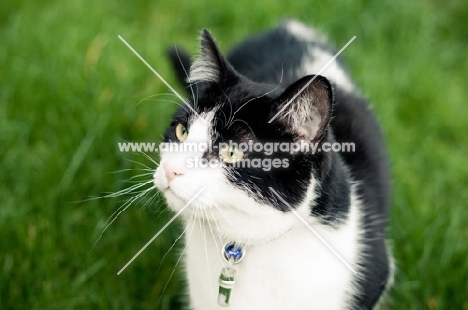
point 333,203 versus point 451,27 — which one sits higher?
point 451,27

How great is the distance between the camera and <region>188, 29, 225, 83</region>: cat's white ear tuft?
1.29 meters

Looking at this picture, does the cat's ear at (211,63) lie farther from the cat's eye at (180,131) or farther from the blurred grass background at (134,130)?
the blurred grass background at (134,130)

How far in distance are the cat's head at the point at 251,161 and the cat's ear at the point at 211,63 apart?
0.08 m

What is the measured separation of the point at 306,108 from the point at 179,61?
2.46ft

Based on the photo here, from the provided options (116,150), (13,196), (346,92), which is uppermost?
(346,92)

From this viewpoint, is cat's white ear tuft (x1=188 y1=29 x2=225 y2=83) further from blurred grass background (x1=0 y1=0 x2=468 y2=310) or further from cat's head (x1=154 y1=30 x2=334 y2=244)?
blurred grass background (x1=0 y1=0 x2=468 y2=310)

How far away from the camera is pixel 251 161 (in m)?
1.20

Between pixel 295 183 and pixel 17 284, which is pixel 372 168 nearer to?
pixel 295 183

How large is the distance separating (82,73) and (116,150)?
0.42 meters

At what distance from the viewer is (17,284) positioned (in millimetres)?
1647

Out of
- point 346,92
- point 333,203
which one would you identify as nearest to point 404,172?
point 346,92

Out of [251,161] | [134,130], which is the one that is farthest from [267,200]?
[134,130]

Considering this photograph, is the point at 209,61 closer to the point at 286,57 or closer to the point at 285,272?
the point at 285,272

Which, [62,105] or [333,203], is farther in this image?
[62,105]
